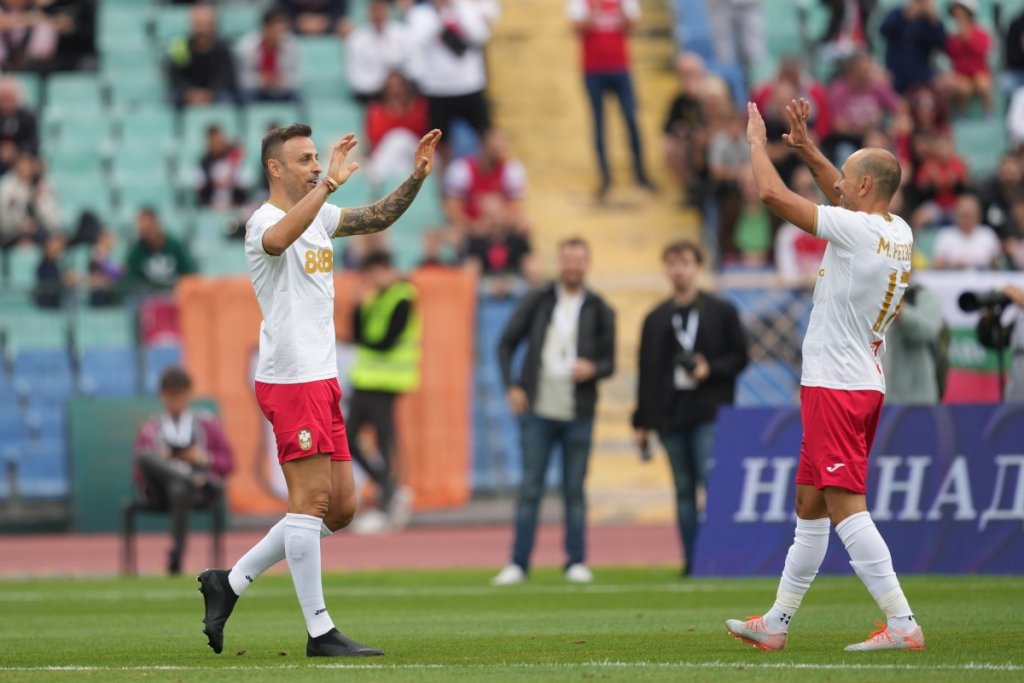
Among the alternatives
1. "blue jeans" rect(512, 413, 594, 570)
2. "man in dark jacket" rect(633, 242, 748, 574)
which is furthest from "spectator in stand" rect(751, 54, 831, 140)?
"blue jeans" rect(512, 413, 594, 570)

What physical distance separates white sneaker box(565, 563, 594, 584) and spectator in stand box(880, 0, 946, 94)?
11.9 meters

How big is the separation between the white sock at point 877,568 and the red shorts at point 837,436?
180 millimetres

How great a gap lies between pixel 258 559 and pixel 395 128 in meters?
14.5

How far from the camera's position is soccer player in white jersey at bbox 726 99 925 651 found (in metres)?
9.14

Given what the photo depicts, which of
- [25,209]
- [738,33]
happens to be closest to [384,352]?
[25,209]

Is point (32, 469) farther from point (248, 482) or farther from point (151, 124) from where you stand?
point (151, 124)

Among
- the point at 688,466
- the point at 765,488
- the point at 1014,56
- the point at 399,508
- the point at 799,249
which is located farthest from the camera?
the point at 1014,56

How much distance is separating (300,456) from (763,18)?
1852 centimetres

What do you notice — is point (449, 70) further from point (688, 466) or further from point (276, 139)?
point (276, 139)

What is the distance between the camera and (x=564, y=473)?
593 inches

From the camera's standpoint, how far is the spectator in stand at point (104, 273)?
20.3 m

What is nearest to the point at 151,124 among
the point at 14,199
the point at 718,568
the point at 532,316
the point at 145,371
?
the point at 14,199

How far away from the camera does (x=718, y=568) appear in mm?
14336

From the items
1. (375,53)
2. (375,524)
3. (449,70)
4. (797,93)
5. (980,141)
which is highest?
(375,53)
